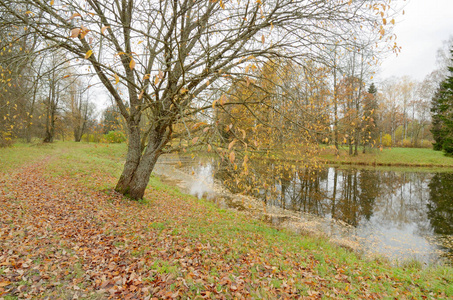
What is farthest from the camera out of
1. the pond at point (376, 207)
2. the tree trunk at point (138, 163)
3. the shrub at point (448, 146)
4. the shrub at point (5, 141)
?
the shrub at point (448, 146)

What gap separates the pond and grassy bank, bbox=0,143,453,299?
155 cm

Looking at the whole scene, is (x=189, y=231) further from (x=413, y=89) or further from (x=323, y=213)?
(x=413, y=89)

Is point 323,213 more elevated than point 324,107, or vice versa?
point 324,107

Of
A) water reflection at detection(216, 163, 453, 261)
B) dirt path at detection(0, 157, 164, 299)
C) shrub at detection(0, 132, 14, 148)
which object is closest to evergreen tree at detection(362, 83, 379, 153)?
water reflection at detection(216, 163, 453, 261)

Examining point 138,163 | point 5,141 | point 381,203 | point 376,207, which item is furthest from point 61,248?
point 5,141

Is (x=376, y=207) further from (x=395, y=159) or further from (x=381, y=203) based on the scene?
(x=395, y=159)

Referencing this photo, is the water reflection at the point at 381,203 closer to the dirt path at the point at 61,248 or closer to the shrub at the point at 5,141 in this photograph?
the dirt path at the point at 61,248

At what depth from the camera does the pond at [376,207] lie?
23.6 ft

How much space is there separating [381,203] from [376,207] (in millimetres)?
943

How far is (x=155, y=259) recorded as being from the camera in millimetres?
3740

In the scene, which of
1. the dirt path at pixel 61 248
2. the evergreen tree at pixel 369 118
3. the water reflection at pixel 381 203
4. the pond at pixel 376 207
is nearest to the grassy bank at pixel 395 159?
the evergreen tree at pixel 369 118

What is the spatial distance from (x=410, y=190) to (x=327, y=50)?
541 inches

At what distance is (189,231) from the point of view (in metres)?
5.46

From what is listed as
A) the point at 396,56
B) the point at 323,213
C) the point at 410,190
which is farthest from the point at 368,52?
the point at 410,190
